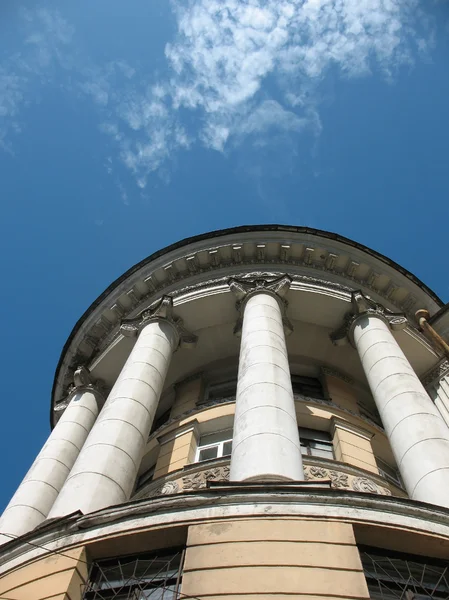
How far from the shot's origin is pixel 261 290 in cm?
2239

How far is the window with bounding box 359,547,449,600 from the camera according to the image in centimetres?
881

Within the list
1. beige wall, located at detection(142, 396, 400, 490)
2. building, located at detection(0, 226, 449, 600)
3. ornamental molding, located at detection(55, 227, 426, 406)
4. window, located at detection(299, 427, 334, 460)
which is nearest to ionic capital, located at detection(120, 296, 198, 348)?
building, located at detection(0, 226, 449, 600)

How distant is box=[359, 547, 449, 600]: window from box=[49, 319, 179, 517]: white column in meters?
6.02

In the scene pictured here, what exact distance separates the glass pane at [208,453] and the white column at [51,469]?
171 inches

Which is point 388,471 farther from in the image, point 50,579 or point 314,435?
point 50,579

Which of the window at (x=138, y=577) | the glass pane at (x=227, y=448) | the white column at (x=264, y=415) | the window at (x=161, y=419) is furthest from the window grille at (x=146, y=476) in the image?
the window at (x=138, y=577)

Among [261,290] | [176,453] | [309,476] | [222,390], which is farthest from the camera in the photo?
[222,390]

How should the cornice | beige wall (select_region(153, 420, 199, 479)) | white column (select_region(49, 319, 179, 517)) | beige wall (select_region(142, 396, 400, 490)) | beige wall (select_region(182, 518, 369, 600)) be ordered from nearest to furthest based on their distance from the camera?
beige wall (select_region(182, 518, 369, 600)), the cornice, white column (select_region(49, 319, 179, 517)), beige wall (select_region(142, 396, 400, 490)), beige wall (select_region(153, 420, 199, 479))

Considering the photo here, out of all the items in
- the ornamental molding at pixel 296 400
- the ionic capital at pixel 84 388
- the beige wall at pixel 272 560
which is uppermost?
the ionic capital at pixel 84 388

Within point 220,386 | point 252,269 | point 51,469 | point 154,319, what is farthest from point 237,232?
point 51,469

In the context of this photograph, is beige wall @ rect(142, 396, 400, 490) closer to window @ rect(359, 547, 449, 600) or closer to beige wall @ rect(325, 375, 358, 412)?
beige wall @ rect(325, 375, 358, 412)

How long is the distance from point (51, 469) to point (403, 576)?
508 inches

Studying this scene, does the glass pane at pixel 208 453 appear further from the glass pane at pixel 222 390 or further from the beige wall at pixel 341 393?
the beige wall at pixel 341 393

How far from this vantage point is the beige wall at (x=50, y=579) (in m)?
8.95
